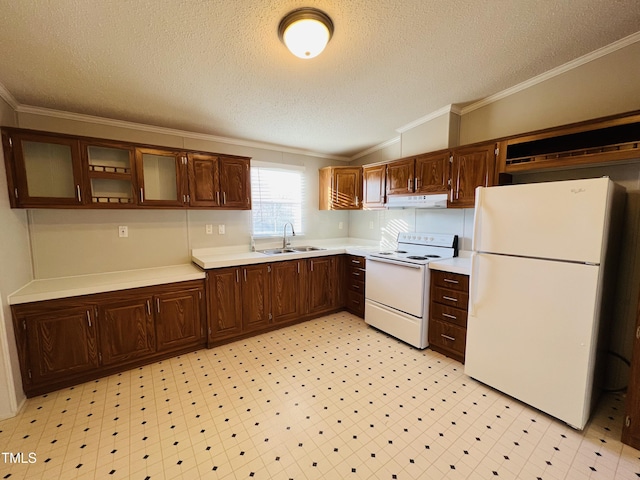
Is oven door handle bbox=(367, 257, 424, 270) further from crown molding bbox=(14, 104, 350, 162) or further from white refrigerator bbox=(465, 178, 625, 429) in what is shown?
crown molding bbox=(14, 104, 350, 162)

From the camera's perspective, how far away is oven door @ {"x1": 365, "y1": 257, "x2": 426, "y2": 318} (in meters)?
2.72

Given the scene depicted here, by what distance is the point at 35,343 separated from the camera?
208cm

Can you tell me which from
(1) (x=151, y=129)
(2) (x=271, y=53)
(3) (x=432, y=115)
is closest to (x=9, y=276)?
(1) (x=151, y=129)

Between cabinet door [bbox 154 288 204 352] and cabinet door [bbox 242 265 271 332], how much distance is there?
1.56 ft

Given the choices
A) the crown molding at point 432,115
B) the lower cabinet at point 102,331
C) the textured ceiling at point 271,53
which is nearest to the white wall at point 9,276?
the lower cabinet at point 102,331

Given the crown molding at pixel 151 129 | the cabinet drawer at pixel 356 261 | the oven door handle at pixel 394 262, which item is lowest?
the cabinet drawer at pixel 356 261

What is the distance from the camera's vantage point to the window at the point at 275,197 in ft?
12.2

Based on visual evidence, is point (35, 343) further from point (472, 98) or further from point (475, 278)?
point (472, 98)

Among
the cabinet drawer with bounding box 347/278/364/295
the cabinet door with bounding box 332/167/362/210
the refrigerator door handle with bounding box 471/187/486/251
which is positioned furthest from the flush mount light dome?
the cabinet drawer with bounding box 347/278/364/295

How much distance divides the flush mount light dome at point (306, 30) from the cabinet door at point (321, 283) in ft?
7.92

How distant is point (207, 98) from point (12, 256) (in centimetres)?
203

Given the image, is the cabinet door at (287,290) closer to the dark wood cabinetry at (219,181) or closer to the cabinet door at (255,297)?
the cabinet door at (255,297)

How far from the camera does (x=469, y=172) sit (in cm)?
257

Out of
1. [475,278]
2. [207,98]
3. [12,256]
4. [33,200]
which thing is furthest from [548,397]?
[33,200]
